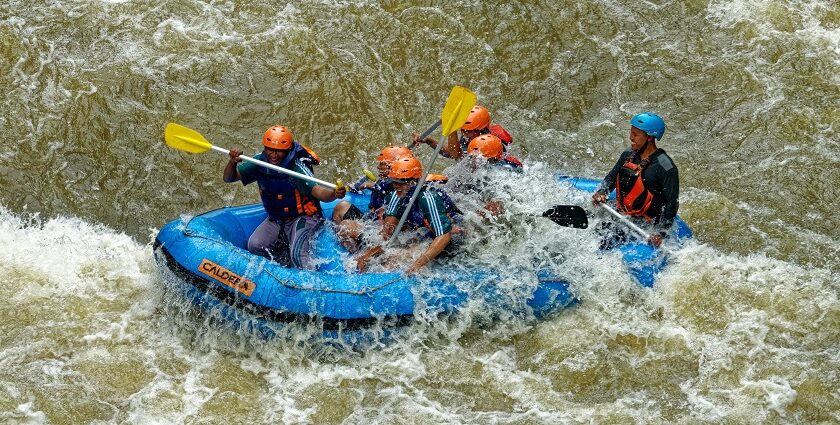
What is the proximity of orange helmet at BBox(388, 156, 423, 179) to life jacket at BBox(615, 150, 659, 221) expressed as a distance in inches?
60.4

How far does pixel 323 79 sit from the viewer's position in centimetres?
979

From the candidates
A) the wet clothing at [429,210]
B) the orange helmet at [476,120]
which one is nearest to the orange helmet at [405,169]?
the wet clothing at [429,210]

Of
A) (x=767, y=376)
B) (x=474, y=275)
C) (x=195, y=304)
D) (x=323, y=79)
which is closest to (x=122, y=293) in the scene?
(x=195, y=304)

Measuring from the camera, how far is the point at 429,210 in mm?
6688

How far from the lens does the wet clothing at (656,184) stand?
6848mm

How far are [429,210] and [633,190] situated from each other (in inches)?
61.3

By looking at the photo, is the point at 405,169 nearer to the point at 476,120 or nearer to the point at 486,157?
the point at 486,157

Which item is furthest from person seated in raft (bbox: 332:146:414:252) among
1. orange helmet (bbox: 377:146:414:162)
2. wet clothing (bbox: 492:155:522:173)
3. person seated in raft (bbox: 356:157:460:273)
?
wet clothing (bbox: 492:155:522:173)

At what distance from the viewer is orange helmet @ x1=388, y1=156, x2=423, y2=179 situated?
264 inches

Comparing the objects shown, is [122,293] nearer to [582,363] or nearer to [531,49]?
[582,363]

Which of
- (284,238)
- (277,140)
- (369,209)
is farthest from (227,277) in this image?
(369,209)

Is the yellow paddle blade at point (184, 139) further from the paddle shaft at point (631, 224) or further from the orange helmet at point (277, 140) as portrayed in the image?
the paddle shaft at point (631, 224)

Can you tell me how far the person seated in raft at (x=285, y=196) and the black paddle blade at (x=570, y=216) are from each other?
5.08ft

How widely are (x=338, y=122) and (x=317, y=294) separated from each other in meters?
3.34
